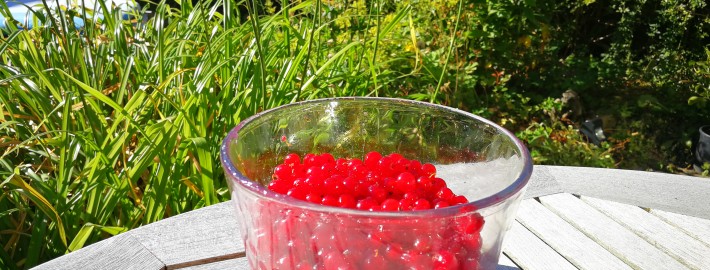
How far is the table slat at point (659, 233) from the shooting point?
0.94m

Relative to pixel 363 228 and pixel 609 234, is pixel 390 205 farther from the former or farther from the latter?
pixel 609 234

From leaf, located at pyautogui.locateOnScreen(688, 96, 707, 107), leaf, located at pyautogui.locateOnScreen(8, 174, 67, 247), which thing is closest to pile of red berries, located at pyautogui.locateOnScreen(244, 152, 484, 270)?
leaf, located at pyautogui.locateOnScreen(8, 174, 67, 247)

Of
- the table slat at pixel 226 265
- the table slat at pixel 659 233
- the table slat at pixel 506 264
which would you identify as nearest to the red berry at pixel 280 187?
the table slat at pixel 226 265

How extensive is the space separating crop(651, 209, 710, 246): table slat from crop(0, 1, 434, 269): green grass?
2.27ft

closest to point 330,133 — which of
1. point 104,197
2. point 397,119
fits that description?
point 397,119

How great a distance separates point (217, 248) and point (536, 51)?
108 inches

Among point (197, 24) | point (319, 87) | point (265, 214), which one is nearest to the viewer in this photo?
point (265, 214)

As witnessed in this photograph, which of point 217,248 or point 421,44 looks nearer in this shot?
point 217,248

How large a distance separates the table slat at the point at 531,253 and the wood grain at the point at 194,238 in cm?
37

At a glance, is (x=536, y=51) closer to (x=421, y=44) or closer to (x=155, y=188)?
(x=421, y=44)

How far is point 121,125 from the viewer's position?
5.35 feet

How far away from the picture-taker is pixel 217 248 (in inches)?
36.6

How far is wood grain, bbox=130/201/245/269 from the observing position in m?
0.91

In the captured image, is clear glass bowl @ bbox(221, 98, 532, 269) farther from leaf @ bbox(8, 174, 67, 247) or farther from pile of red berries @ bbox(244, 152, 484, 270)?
leaf @ bbox(8, 174, 67, 247)
